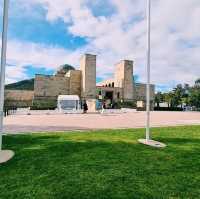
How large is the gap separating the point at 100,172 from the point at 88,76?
1845 inches

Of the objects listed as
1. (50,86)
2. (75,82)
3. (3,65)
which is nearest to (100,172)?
(3,65)

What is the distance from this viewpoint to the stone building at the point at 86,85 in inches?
1946

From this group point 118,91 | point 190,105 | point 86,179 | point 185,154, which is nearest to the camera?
point 86,179

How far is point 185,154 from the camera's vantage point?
205 inches

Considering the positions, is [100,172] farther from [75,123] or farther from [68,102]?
[68,102]

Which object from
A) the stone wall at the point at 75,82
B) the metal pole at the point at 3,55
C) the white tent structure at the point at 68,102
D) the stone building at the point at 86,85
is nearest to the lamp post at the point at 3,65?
the metal pole at the point at 3,55

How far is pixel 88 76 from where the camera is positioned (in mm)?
50250

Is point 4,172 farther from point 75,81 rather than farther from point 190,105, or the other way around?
point 190,105

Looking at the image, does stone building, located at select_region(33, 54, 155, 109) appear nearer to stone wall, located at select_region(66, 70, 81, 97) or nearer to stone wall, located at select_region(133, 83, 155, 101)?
stone wall, located at select_region(66, 70, 81, 97)

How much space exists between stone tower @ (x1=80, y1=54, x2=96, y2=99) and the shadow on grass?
44.1 m

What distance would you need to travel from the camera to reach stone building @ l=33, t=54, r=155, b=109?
162ft

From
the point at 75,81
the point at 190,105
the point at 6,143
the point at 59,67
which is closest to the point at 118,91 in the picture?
the point at 75,81

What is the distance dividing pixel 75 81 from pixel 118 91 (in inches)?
421

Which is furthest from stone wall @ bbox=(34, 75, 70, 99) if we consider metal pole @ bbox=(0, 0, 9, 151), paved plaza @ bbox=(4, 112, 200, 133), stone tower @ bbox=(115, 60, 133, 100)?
metal pole @ bbox=(0, 0, 9, 151)
